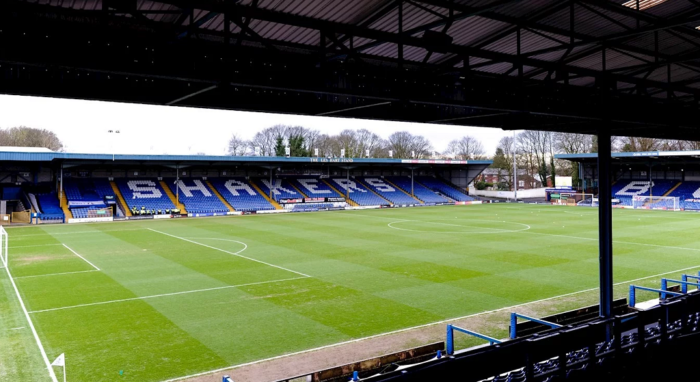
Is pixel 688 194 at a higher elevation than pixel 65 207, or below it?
below

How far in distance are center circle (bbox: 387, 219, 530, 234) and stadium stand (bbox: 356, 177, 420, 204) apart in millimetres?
Answer: 19415

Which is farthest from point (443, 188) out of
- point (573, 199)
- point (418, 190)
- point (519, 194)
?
point (573, 199)

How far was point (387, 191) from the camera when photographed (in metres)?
59.1

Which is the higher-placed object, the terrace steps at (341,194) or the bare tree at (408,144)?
the bare tree at (408,144)

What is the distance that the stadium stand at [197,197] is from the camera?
149 ft

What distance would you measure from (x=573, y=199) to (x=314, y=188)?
3033 cm

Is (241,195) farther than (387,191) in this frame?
No

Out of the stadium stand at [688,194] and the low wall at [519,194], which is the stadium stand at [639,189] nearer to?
the stadium stand at [688,194]

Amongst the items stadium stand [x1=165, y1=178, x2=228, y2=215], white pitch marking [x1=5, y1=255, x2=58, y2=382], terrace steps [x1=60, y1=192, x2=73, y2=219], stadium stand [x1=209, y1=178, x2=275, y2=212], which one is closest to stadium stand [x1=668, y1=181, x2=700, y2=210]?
stadium stand [x1=209, y1=178, x2=275, y2=212]

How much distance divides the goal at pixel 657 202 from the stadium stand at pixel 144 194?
153 ft

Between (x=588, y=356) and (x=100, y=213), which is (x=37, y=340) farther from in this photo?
(x=100, y=213)

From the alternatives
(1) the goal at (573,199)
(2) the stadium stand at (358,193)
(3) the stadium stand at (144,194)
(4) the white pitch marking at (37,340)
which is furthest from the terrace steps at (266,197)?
(4) the white pitch marking at (37,340)

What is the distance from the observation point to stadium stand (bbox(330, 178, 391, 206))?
5516 cm

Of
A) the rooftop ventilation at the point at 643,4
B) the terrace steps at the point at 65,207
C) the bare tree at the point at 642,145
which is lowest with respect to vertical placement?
the terrace steps at the point at 65,207
